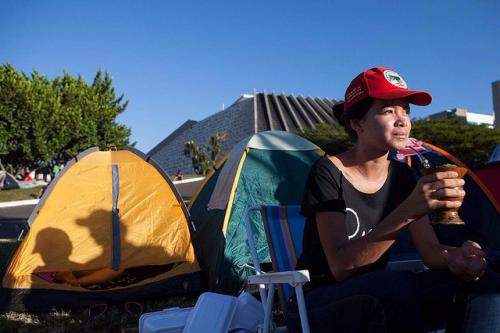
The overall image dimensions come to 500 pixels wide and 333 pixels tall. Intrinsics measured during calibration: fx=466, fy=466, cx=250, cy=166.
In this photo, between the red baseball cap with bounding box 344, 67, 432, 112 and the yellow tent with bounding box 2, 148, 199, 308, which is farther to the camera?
the yellow tent with bounding box 2, 148, 199, 308

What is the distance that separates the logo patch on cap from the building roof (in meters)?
49.4

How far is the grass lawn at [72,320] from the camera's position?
391 centimetres

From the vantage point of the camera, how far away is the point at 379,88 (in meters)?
1.74

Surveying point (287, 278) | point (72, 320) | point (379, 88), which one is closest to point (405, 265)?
point (287, 278)

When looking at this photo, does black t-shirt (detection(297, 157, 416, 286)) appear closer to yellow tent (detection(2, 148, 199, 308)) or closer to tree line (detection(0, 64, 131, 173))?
yellow tent (detection(2, 148, 199, 308))

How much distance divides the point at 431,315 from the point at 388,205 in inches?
18.2

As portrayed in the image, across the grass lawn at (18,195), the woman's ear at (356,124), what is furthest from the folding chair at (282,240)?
the grass lawn at (18,195)

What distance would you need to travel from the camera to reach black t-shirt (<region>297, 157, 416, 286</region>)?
1695mm

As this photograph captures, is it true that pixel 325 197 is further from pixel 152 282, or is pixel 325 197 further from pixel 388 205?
pixel 152 282

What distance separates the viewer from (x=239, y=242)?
4.82 meters

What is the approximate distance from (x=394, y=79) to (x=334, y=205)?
0.56 meters

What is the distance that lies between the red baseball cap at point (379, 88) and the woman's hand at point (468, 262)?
60 centimetres

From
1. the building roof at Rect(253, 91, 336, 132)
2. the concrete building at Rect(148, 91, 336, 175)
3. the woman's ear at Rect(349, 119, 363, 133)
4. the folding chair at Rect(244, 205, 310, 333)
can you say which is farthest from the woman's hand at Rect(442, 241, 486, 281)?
the building roof at Rect(253, 91, 336, 132)

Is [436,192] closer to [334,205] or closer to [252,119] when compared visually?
[334,205]
